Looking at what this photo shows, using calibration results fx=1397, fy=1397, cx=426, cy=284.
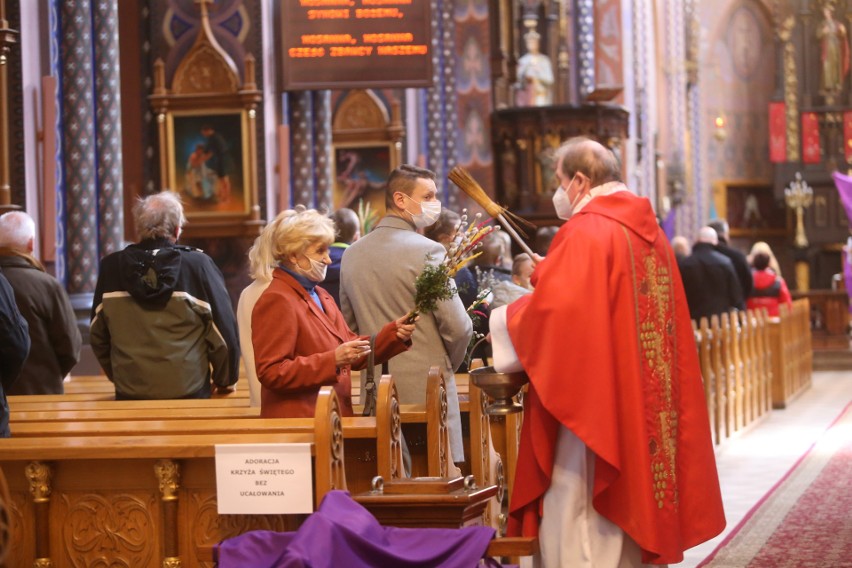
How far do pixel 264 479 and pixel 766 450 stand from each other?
24.7 ft

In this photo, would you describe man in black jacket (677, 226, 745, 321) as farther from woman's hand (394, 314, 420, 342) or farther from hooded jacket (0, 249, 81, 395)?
woman's hand (394, 314, 420, 342)

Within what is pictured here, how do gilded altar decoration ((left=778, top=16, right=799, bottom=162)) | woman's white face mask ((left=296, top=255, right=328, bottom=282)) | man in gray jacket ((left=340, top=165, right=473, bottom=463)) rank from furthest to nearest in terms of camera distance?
gilded altar decoration ((left=778, top=16, right=799, bottom=162)) → man in gray jacket ((left=340, top=165, right=473, bottom=463)) → woman's white face mask ((left=296, top=255, right=328, bottom=282))

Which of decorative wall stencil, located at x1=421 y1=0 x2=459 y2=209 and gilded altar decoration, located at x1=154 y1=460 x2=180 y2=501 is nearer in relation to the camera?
gilded altar decoration, located at x1=154 y1=460 x2=180 y2=501

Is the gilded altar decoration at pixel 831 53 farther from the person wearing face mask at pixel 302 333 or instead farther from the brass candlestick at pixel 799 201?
the person wearing face mask at pixel 302 333

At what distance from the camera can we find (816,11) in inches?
1142

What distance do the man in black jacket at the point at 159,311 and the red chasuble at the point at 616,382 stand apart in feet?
Result: 8.39

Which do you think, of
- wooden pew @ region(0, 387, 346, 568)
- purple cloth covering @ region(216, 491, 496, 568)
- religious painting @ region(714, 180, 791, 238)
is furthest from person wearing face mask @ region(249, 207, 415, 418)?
religious painting @ region(714, 180, 791, 238)

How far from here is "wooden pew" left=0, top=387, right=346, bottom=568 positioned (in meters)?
4.61

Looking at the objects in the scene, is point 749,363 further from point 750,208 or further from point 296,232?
point 750,208

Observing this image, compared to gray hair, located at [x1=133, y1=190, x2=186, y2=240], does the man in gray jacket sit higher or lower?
lower

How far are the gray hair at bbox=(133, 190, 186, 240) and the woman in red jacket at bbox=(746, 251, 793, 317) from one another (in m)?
10.3

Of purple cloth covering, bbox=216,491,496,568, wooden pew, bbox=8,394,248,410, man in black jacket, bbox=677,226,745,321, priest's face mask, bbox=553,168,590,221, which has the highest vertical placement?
priest's face mask, bbox=553,168,590,221

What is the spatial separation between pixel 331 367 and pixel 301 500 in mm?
734

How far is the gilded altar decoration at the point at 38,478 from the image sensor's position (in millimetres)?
4727
